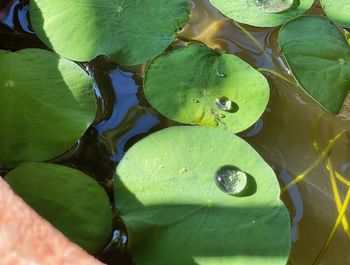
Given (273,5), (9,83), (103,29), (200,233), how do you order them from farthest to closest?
(273,5), (103,29), (9,83), (200,233)

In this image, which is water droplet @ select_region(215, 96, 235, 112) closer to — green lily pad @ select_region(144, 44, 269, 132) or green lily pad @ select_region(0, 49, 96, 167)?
green lily pad @ select_region(144, 44, 269, 132)

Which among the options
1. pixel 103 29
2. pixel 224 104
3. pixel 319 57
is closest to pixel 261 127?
pixel 224 104

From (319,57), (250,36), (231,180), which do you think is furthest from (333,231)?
(250,36)

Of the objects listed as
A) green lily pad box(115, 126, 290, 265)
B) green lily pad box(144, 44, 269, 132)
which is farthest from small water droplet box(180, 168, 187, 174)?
green lily pad box(144, 44, 269, 132)

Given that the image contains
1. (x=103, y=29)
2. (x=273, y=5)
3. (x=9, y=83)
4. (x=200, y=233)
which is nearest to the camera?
(x=200, y=233)

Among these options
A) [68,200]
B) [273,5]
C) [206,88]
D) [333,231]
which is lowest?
[333,231]

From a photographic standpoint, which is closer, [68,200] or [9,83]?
[68,200]

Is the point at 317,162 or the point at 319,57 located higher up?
the point at 319,57

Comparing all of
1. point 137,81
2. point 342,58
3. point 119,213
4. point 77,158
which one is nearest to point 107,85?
point 137,81

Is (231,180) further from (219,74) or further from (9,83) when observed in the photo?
(9,83)
